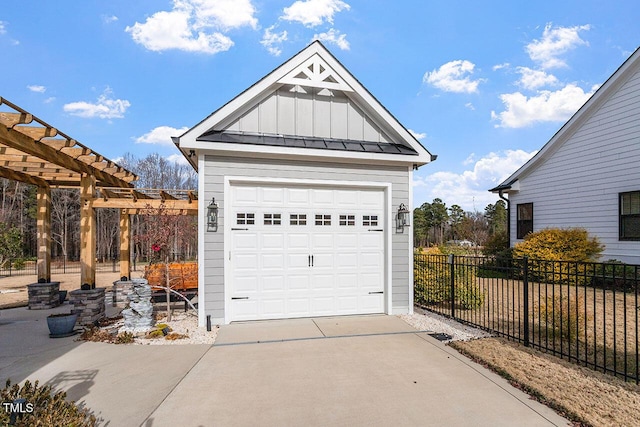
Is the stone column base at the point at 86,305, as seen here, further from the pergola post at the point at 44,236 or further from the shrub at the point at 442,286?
the shrub at the point at 442,286

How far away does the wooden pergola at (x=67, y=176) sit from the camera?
5.73m

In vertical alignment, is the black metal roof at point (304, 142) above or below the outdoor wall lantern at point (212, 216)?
above

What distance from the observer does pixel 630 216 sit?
35.1ft

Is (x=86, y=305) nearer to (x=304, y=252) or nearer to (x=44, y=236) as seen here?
(x=44, y=236)

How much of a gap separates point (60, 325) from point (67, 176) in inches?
195

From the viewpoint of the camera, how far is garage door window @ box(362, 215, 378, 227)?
752 centimetres

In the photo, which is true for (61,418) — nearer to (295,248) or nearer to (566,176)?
(295,248)

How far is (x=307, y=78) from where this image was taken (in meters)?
7.34

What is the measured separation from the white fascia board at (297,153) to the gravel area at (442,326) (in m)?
3.63


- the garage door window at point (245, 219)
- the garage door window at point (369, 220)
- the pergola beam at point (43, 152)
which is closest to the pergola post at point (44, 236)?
the pergola beam at point (43, 152)

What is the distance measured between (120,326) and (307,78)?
687cm

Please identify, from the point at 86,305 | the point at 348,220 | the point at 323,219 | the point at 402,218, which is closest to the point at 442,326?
the point at 402,218

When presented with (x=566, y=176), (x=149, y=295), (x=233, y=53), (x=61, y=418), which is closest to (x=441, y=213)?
(x=566, y=176)

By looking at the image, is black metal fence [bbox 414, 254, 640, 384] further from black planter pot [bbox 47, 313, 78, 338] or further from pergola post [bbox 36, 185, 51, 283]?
pergola post [bbox 36, 185, 51, 283]
